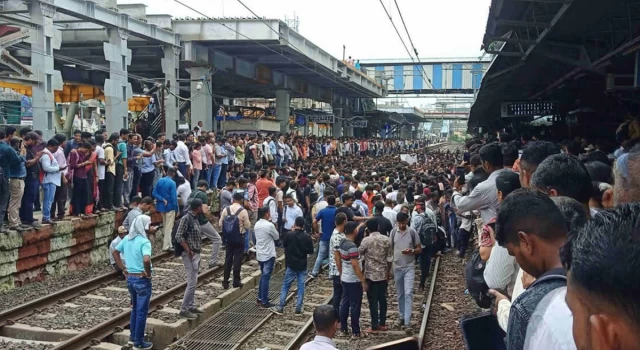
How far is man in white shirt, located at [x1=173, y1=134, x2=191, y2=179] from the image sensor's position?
1423 cm

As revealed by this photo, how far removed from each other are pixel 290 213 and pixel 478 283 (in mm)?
7719

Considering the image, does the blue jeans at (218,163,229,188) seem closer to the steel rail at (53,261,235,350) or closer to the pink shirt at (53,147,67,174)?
the pink shirt at (53,147,67,174)

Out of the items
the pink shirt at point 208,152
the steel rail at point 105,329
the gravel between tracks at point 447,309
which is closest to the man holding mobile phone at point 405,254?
the gravel between tracks at point 447,309

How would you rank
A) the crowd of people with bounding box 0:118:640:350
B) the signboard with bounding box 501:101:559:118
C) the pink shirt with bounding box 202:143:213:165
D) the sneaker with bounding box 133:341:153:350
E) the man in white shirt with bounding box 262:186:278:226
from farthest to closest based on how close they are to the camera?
the signboard with bounding box 501:101:559:118 < the pink shirt with bounding box 202:143:213:165 < the man in white shirt with bounding box 262:186:278:226 < the sneaker with bounding box 133:341:153:350 < the crowd of people with bounding box 0:118:640:350

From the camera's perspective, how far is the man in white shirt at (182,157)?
14.2m

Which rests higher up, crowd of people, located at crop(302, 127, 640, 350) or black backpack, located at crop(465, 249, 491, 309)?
crowd of people, located at crop(302, 127, 640, 350)

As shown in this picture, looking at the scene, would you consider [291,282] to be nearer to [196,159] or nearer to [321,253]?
[321,253]

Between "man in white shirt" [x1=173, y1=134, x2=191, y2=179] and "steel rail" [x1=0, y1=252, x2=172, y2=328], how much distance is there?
3940mm

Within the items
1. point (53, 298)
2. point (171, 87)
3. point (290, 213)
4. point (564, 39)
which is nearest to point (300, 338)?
point (290, 213)

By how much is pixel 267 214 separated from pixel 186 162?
5555 millimetres

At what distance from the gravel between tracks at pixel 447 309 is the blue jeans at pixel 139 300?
3.73m

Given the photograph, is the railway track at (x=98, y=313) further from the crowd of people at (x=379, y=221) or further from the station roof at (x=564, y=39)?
the station roof at (x=564, y=39)

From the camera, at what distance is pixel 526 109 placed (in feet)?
56.4

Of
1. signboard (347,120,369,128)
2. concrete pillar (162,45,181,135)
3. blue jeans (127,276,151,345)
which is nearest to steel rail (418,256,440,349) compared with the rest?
blue jeans (127,276,151,345)
